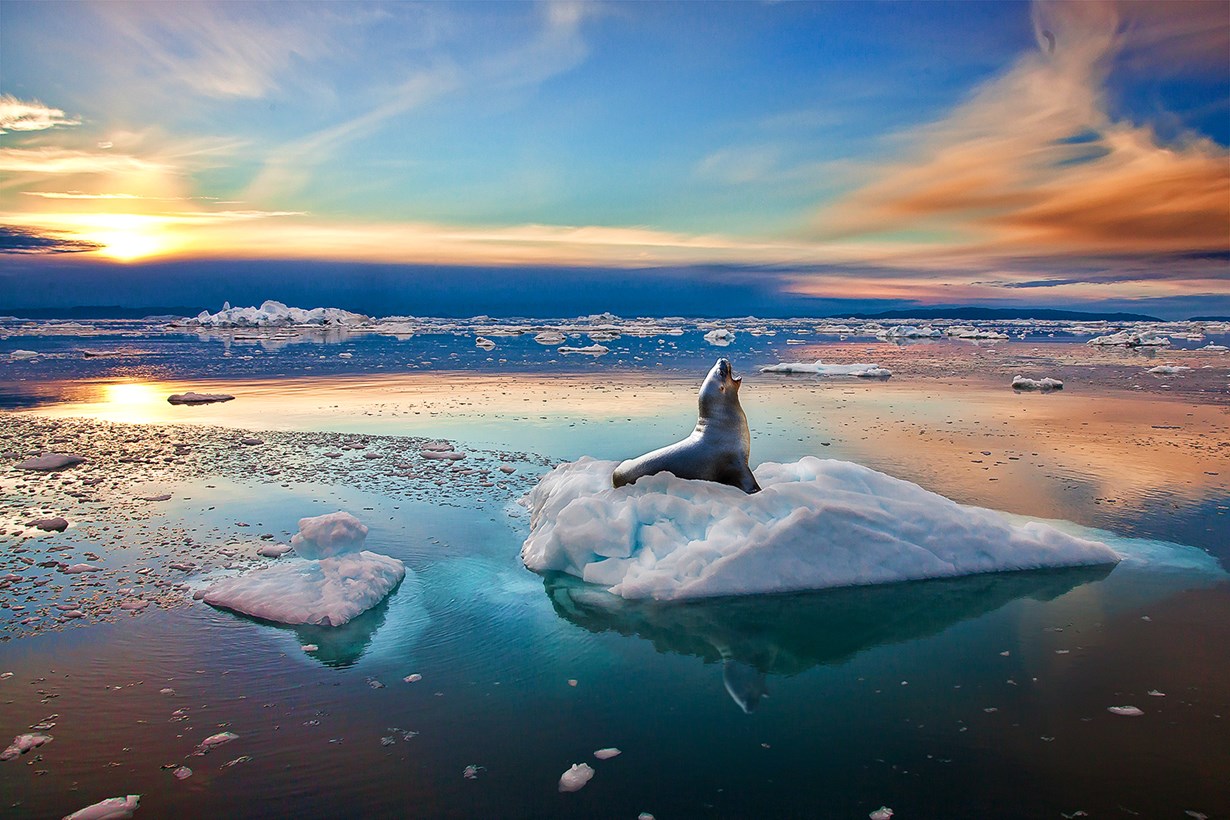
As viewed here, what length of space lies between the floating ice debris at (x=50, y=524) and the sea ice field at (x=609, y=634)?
0.25 ft

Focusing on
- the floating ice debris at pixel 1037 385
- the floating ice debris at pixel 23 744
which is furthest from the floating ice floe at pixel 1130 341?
the floating ice debris at pixel 23 744

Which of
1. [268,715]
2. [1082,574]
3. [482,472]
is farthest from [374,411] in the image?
A: [1082,574]

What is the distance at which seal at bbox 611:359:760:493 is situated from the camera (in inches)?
352

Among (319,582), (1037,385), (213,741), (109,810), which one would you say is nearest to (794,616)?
(319,582)

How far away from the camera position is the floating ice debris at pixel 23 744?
4.71 metres

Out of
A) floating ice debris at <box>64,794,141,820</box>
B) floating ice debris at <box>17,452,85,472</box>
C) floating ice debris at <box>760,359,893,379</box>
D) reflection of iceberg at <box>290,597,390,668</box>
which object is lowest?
reflection of iceberg at <box>290,597,390,668</box>

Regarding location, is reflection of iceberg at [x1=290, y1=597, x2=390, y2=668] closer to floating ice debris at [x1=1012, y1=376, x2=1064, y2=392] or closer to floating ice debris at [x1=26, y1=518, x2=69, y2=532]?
floating ice debris at [x1=26, y1=518, x2=69, y2=532]

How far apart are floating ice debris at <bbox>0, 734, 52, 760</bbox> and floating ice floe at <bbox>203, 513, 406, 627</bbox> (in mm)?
2021

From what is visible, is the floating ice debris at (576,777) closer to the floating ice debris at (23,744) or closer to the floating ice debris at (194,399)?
the floating ice debris at (23,744)

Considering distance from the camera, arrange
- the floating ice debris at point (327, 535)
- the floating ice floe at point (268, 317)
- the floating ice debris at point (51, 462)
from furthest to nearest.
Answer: the floating ice floe at point (268, 317)
the floating ice debris at point (51, 462)
the floating ice debris at point (327, 535)

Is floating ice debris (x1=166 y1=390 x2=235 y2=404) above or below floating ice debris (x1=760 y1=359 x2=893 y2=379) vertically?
below

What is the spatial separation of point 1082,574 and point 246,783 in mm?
7723

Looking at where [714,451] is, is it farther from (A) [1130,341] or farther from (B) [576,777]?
(A) [1130,341]

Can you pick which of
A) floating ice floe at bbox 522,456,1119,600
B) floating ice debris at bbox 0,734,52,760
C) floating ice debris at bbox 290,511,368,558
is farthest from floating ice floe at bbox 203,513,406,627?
floating ice debris at bbox 0,734,52,760
